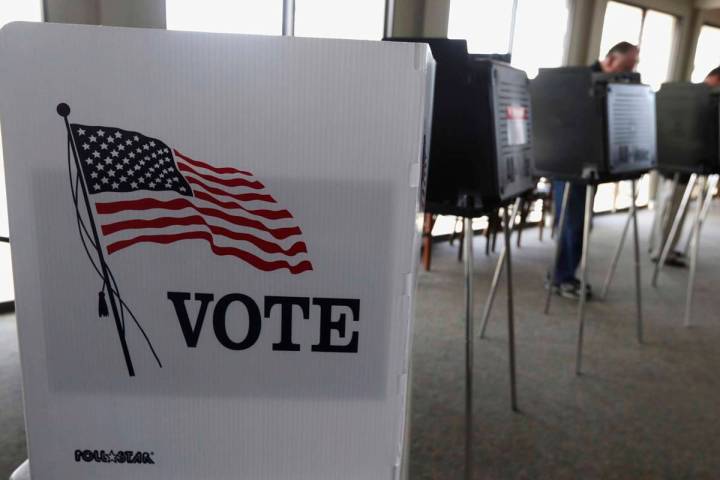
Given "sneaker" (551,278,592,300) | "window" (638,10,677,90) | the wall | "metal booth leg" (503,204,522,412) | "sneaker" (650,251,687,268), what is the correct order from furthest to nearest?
"window" (638,10,677,90) < "sneaker" (650,251,687,268) < "sneaker" (551,278,592,300) < the wall < "metal booth leg" (503,204,522,412)

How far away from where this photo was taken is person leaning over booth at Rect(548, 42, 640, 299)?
9.82ft

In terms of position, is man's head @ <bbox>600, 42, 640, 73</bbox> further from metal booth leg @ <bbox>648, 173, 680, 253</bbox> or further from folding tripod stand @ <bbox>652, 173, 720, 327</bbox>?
metal booth leg @ <bbox>648, 173, 680, 253</bbox>

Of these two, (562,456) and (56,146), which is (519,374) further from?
(56,146)

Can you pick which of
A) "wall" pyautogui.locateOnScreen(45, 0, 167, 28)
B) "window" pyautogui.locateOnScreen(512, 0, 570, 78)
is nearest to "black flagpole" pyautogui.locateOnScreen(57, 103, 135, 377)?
"wall" pyautogui.locateOnScreen(45, 0, 167, 28)

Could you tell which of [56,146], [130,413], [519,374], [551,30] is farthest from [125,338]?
[551,30]

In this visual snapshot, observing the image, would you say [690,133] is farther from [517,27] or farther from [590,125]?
[517,27]

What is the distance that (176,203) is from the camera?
1.81 ft

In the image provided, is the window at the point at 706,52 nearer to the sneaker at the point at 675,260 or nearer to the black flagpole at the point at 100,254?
the sneaker at the point at 675,260

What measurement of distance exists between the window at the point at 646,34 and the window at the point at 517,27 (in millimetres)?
604

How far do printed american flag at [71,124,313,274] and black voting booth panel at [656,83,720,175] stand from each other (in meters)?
2.93

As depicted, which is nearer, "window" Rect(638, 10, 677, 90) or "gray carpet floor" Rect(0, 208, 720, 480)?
"gray carpet floor" Rect(0, 208, 720, 480)

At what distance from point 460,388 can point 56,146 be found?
1.81 m

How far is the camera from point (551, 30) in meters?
5.32

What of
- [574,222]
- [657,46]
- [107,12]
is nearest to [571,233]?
[574,222]
